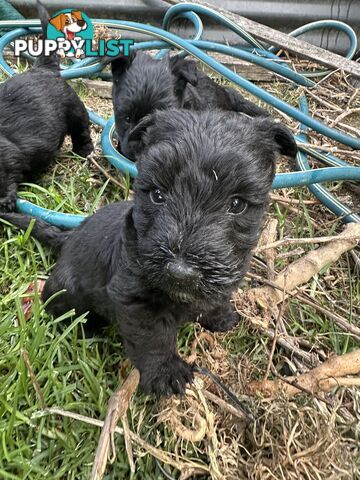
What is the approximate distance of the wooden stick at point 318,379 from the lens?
1867mm

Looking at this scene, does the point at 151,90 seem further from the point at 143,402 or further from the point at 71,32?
the point at 143,402

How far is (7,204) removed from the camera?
322 cm

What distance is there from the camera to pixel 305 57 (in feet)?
15.1

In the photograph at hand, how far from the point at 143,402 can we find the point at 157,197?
104 centimetres

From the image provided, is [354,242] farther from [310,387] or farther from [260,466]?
[260,466]

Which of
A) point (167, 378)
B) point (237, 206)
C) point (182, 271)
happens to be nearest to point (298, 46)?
point (237, 206)

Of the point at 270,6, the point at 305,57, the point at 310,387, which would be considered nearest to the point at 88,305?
the point at 310,387

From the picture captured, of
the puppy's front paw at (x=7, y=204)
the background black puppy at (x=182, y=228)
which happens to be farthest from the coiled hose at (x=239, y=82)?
the background black puppy at (x=182, y=228)

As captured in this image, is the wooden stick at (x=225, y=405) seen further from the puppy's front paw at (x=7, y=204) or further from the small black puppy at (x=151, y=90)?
the puppy's front paw at (x=7, y=204)

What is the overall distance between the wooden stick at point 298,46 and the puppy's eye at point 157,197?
138 inches

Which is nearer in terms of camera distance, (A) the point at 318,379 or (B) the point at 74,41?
(A) the point at 318,379

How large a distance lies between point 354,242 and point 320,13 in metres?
3.93

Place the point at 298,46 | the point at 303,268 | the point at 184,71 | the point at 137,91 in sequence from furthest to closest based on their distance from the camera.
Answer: the point at 298,46 < the point at 184,71 < the point at 137,91 < the point at 303,268

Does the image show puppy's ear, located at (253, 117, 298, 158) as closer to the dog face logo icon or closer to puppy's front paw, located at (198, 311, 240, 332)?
puppy's front paw, located at (198, 311, 240, 332)
